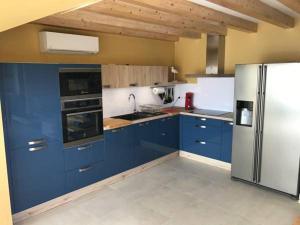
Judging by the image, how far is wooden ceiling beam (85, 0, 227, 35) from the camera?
2.56 metres

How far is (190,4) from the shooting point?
2693 mm

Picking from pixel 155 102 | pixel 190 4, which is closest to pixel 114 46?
pixel 155 102

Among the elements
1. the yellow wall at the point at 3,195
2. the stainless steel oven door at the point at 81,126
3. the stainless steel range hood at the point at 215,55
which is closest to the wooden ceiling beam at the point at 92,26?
the stainless steel range hood at the point at 215,55

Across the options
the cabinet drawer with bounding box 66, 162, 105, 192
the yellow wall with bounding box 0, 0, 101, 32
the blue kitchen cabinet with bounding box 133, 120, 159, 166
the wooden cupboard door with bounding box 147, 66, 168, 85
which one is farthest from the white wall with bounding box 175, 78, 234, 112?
the yellow wall with bounding box 0, 0, 101, 32

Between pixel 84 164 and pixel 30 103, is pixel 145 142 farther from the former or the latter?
pixel 30 103

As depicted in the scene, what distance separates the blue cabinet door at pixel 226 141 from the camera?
162 inches

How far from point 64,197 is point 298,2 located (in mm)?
3536

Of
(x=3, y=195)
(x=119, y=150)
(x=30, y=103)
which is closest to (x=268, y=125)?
(x=119, y=150)

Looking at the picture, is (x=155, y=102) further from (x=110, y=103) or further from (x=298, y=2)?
(x=298, y=2)

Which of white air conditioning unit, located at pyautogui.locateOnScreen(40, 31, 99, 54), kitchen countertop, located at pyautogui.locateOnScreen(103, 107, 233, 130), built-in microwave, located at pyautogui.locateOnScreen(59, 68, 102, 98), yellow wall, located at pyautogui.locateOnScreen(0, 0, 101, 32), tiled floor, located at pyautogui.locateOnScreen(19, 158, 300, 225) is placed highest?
white air conditioning unit, located at pyautogui.locateOnScreen(40, 31, 99, 54)

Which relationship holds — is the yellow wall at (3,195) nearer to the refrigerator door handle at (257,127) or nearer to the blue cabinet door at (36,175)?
the blue cabinet door at (36,175)

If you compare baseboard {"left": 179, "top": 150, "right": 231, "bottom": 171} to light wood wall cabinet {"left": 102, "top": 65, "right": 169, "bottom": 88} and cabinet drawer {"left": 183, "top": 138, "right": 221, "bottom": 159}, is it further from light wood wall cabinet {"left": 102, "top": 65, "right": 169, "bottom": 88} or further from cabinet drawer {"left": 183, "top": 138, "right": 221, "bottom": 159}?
light wood wall cabinet {"left": 102, "top": 65, "right": 169, "bottom": 88}

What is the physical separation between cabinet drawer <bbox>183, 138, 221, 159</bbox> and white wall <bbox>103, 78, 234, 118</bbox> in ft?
2.39

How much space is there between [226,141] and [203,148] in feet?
1.63
